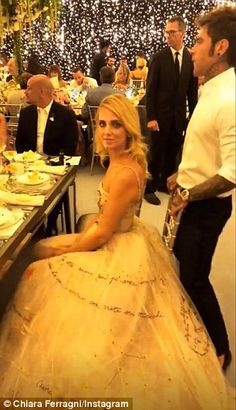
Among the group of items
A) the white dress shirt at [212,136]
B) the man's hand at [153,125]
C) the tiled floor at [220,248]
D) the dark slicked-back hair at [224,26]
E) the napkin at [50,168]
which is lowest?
the tiled floor at [220,248]

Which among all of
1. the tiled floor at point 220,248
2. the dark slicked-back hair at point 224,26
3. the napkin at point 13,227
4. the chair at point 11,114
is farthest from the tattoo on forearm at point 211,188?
the chair at point 11,114

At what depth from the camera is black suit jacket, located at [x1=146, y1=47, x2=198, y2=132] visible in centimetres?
431

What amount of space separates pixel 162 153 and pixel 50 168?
2011 millimetres

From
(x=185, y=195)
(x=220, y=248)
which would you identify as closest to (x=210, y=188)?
(x=185, y=195)

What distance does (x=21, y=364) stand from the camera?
158 centimetres

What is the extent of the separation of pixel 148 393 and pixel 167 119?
3298mm

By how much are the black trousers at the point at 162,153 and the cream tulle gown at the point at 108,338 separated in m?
2.77

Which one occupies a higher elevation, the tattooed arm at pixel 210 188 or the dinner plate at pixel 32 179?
the tattooed arm at pixel 210 188

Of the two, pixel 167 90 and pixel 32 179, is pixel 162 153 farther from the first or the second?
pixel 32 179

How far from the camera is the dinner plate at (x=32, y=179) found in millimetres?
2425

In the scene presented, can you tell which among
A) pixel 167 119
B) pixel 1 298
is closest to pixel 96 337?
pixel 1 298

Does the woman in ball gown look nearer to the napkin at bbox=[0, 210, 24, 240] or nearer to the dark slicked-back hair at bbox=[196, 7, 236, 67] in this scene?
the napkin at bbox=[0, 210, 24, 240]

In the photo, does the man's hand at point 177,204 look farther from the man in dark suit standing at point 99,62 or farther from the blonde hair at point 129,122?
the man in dark suit standing at point 99,62

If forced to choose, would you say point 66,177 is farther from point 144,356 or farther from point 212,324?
point 144,356
